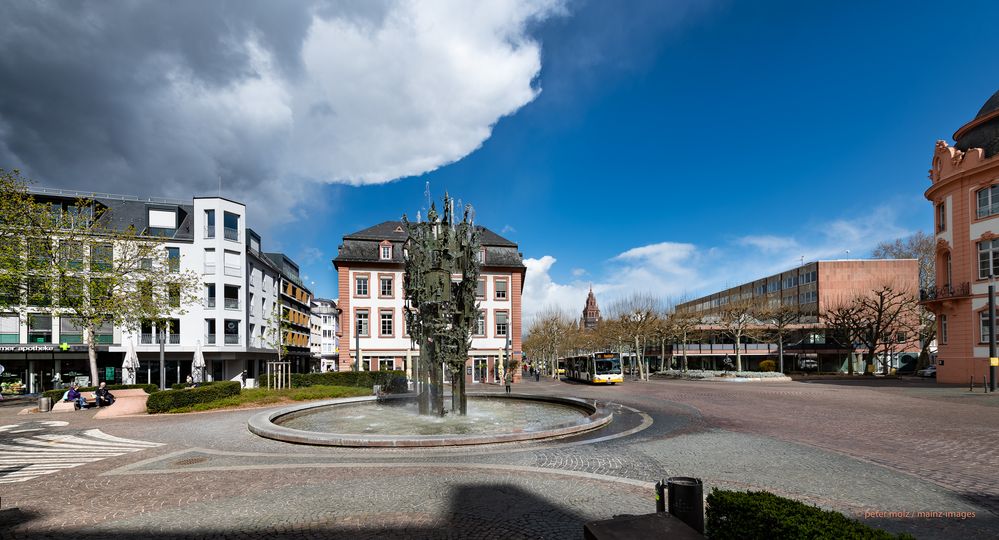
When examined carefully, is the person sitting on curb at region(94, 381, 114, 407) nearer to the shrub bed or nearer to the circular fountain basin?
the circular fountain basin

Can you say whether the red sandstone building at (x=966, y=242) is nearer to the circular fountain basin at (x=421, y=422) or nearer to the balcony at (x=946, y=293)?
the balcony at (x=946, y=293)

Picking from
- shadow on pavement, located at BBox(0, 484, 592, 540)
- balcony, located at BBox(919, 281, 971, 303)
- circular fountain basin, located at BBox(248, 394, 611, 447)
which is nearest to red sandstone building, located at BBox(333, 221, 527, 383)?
circular fountain basin, located at BBox(248, 394, 611, 447)

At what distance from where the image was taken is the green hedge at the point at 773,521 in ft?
12.2

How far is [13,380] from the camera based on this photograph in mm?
37094

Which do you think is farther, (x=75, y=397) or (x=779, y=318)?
(x=779, y=318)

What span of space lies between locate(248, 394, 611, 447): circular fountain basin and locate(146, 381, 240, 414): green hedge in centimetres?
568

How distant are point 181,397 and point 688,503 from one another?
74.1 feet

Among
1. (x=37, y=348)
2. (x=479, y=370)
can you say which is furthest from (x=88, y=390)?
(x=479, y=370)

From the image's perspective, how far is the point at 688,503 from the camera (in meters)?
4.90

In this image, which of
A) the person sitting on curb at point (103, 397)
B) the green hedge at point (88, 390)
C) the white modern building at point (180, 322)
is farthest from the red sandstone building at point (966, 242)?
the white modern building at point (180, 322)

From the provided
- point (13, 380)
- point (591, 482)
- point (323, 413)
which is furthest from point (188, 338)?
point (591, 482)

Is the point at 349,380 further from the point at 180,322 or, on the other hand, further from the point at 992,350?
the point at 992,350

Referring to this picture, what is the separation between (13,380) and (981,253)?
72478 mm

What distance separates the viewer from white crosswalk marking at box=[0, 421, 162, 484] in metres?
10.3
